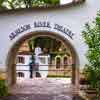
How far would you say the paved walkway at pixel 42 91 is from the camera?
1744cm

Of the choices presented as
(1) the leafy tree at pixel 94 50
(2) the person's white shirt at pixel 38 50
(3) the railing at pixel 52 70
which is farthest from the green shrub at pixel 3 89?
(2) the person's white shirt at pixel 38 50

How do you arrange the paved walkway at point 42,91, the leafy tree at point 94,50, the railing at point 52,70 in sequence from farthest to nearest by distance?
the railing at point 52,70 → the paved walkway at point 42,91 → the leafy tree at point 94,50

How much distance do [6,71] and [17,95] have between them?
1241mm

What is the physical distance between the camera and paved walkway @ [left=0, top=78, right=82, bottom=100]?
17438 millimetres

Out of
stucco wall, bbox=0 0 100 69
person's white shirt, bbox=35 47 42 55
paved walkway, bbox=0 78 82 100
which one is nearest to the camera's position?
paved walkway, bbox=0 78 82 100

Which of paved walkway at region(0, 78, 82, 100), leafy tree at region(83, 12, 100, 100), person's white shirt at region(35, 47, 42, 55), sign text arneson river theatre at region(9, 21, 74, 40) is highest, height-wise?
person's white shirt at region(35, 47, 42, 55)

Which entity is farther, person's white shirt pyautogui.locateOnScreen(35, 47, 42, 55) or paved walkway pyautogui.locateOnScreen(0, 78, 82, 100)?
person's white shirt pyautogui.locateOnScreen(35, 47, 42, 55)

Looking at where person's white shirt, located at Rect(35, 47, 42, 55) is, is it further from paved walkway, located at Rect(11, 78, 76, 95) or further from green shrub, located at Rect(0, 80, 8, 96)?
green shrub, located at Rect(0, 80, 8, 96)

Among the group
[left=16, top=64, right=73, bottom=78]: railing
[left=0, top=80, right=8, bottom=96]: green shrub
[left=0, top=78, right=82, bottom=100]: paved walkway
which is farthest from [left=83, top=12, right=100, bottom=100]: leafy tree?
[left=16, top=64, right=73, bottom=78]: railing

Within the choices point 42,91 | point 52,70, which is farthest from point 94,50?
point 52,70

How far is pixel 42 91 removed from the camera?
1928 cm

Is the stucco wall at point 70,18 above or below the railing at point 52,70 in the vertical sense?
above

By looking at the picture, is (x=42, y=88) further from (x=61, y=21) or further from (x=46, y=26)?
(x=61, y=21)

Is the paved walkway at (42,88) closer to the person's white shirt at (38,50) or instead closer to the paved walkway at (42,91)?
the paved walkway at (42,91)
